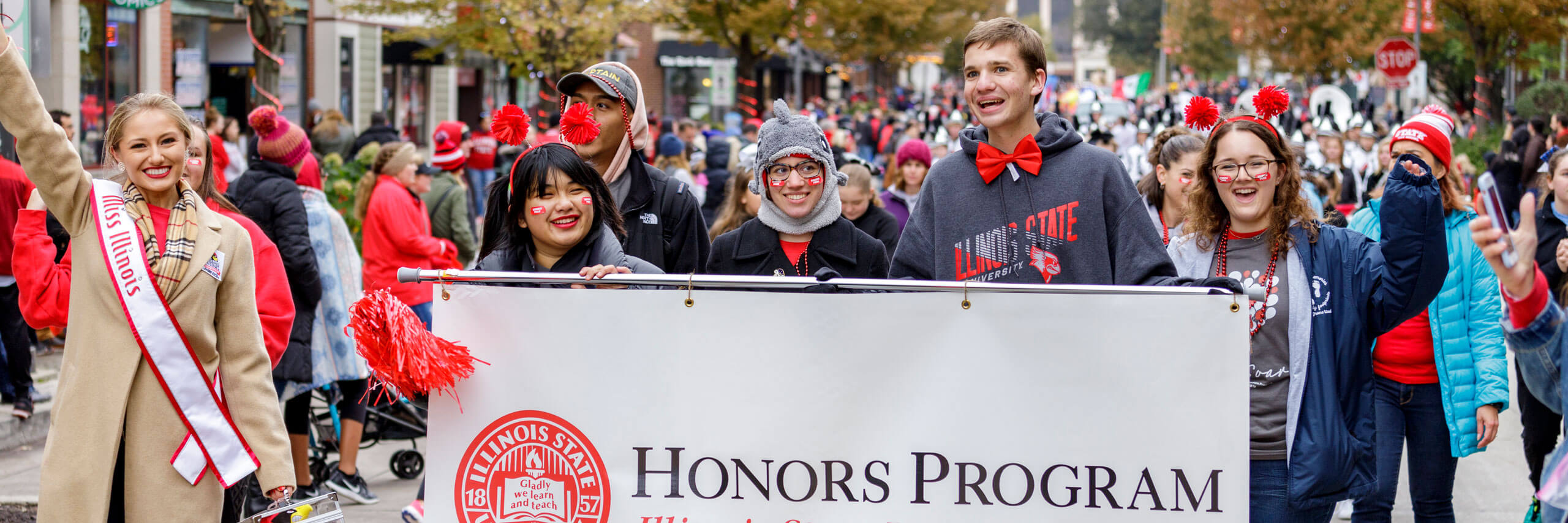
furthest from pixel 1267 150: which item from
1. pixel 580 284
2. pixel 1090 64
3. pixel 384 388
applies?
pixel 1090 64

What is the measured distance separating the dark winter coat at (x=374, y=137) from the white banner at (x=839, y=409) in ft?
46.2

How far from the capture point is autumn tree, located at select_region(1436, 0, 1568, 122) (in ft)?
68.9

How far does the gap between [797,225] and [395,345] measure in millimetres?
1843

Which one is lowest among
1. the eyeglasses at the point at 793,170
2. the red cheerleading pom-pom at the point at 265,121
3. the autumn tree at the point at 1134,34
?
the eyeglasses at the point at 793,170

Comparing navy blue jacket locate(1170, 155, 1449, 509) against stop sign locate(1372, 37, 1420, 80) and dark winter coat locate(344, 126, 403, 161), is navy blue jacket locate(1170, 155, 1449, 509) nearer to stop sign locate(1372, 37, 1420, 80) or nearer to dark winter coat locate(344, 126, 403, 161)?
dark winter coat locate(344, 126, 403, 161)

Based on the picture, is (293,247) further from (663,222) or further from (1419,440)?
(1419,440)

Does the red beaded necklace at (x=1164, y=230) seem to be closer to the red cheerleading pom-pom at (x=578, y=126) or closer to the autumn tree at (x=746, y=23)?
the red cheerleading pom-pom at (x=578, y=126)

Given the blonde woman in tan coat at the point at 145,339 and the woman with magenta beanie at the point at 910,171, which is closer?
the blonde woman in tan coat at the point at 145,339

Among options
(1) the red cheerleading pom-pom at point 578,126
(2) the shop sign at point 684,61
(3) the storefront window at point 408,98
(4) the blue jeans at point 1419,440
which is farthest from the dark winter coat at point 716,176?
(2) the shop sign at point 684,61

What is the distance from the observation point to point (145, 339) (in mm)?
3605

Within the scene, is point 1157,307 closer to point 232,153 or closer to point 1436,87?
point 232,153

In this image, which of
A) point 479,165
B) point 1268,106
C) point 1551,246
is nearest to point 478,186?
point 479,165

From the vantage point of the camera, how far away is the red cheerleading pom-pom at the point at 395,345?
10.4ft

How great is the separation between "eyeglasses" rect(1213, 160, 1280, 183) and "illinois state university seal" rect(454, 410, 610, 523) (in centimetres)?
178
